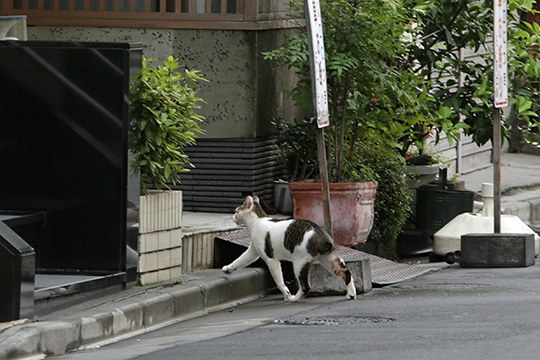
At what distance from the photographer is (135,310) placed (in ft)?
35.0

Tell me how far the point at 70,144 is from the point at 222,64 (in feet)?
11.6

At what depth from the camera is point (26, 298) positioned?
10.0m

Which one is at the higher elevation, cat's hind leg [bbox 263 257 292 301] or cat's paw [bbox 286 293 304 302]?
cat's hind leg [bbox 263 257 292 301]

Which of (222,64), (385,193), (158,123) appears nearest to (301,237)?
(158,123)

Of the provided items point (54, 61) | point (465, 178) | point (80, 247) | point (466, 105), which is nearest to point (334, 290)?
point (80, 247)

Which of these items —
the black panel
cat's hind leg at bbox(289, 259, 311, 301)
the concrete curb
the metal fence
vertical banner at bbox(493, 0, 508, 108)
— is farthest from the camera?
the metal fence

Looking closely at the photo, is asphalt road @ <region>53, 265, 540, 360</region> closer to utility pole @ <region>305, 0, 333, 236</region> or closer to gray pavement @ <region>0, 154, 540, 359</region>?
gray pavement @ <region>0, 154, 540, 359</region>

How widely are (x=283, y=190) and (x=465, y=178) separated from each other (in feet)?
20.7

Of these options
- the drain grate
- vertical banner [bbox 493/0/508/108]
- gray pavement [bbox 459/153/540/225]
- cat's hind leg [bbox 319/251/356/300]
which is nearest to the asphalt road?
the drain grate

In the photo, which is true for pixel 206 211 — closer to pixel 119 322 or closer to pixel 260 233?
pixel 260 233

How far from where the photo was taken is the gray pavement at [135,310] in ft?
31.4

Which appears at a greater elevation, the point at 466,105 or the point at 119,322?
the point at 466,105

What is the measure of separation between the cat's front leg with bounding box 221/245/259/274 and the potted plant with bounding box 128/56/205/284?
1.33 ft

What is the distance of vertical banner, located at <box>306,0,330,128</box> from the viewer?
12.5 meters
